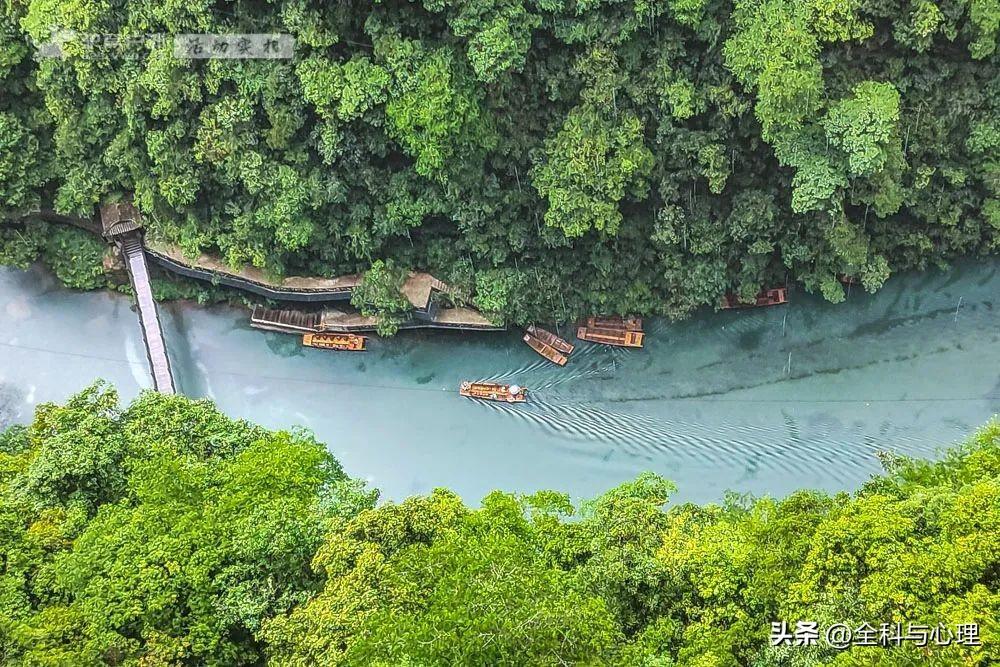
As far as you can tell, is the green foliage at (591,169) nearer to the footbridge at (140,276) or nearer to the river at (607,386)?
the river at (607,386)

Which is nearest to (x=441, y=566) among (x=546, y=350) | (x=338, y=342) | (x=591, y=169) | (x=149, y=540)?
(x=149, y=540)

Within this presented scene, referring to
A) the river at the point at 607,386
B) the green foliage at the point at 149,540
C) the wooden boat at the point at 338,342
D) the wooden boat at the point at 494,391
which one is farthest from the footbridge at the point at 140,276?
→ the wooden boat at the point at 494,391

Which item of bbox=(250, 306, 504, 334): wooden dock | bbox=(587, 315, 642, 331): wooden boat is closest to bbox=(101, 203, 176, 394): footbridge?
bbox=(250, 306, 504, 334): wooden dock

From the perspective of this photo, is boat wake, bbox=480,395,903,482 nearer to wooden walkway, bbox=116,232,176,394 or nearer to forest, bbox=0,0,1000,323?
forest, bbox=0,0,1000,323

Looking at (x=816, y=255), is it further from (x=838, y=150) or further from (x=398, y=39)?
(x=398, y=39)

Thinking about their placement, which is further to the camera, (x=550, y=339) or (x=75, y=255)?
(x=75, y=255)

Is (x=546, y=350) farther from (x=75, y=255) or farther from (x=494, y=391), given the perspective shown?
(x=75, y=255)

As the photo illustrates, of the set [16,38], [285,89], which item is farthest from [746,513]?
[16,38]
